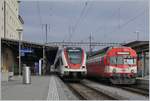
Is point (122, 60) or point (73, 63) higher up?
point (122, 60)

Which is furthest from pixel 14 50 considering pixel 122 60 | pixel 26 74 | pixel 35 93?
pixel 35 93

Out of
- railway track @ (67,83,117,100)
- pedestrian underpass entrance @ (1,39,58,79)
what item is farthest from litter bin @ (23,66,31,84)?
pedestrian underpass entrance @ (1,39,58,79)

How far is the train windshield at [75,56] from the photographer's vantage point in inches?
1389

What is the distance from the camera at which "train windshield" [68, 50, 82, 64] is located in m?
35.3

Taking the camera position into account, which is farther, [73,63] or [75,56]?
[75,56]

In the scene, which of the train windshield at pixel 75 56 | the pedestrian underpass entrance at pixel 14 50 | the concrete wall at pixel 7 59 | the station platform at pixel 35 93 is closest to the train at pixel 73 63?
the train windshield at pixel 75 56

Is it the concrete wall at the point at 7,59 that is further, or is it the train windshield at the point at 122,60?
the concrete wall at the point at 7,59

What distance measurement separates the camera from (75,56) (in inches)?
1401

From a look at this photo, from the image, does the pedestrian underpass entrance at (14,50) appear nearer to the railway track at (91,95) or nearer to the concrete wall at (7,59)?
the concrete wall at (7,59)

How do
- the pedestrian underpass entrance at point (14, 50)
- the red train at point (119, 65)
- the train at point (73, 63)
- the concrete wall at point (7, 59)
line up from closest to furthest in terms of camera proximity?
1. the red train at point (119, 65)
2. the train at point (73, 63)
3. the pedestrian underpass entrance at point (14, 50)
4. the concrete wall at point (7, 59)

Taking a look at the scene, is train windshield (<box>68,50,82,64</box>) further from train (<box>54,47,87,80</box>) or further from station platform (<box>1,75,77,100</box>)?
station platform (<box>1,75,77,100</box>)

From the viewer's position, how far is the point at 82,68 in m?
35.2

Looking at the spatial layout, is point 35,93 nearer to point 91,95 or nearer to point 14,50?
point 91,95

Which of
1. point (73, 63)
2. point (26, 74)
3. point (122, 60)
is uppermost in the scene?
point (122, 60)
